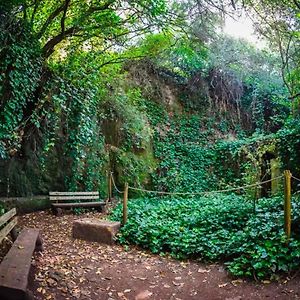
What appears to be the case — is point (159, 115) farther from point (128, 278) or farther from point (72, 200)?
point (128, 278)

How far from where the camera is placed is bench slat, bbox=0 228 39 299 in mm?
2862

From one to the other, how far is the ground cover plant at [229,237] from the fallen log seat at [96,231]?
196mm

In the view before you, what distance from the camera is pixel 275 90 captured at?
1686 cm

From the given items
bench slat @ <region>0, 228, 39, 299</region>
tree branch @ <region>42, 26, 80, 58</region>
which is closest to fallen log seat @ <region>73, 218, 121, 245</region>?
bench slat @ <region>0, 228, 39, 299</region>

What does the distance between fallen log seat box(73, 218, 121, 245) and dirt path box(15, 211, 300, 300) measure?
0.20 meters

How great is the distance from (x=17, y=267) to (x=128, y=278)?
5.87ft

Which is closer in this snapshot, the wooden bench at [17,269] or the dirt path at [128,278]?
the wooden bench at [17,269]

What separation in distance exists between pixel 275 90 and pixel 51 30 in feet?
38.6

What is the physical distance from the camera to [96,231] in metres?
6.41

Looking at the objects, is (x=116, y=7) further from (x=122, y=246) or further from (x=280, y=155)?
(x=280, y=155)

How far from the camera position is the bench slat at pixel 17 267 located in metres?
2.86

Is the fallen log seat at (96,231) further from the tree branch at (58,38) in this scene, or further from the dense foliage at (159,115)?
the tree branch at (58,38)

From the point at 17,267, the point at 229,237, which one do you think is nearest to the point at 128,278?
the point at 17,267

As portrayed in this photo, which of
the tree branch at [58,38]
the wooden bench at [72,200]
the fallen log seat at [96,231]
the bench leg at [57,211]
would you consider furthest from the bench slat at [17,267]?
the tree branch at [58,38]
